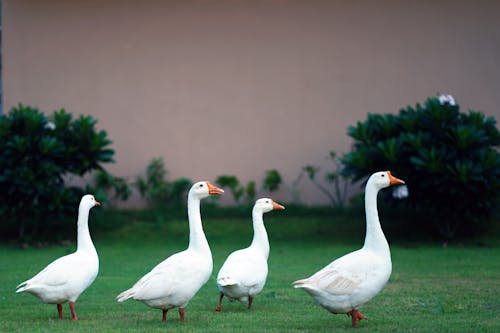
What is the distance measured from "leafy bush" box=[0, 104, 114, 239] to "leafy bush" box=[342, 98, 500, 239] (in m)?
4.02

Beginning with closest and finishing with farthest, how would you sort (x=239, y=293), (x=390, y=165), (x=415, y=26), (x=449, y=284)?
(x=239, y=293) < (x=449, y=284) < (x=390, y=165) < (x=415, y=26)

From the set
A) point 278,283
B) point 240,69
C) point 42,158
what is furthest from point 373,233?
point 240,69

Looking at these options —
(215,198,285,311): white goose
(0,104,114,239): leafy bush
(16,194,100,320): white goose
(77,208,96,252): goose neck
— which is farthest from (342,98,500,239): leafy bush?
(16,194,100,320): white goose

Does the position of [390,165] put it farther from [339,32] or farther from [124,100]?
[124,100]

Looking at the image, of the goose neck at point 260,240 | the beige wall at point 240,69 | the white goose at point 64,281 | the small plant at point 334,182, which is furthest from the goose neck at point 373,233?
the beige wall at point 240,69

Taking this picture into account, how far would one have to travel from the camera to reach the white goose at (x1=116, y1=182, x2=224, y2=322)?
25.4 feet

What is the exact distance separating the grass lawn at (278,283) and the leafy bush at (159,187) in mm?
546

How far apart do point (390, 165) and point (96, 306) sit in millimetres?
5893

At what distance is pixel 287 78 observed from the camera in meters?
16.2

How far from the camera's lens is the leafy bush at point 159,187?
16.0 m

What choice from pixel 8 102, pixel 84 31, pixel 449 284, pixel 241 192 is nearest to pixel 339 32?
pixel 241 192

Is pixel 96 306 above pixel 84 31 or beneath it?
beneath

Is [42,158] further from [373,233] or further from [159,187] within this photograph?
[373,233]

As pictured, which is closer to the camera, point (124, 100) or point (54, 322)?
point (54, 322)
